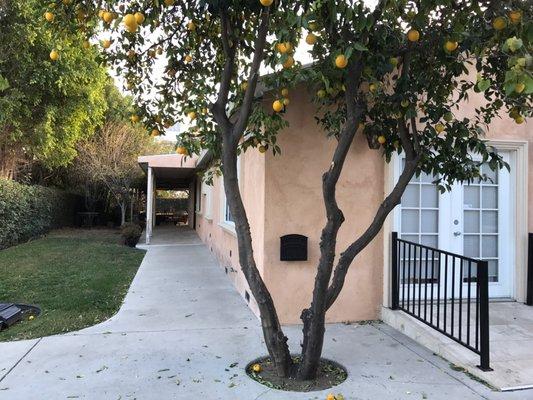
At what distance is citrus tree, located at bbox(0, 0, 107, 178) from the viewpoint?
36.1 feet

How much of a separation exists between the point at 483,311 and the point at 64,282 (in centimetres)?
685

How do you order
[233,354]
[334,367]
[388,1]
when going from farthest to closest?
[233,354] < [334,367] < [388,1]

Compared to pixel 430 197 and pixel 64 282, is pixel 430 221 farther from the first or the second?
pixel 64 282

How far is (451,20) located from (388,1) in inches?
35.9

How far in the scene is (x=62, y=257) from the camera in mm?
10977

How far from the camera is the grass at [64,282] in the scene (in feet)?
18.1

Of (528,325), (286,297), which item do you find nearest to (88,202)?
(286,297)

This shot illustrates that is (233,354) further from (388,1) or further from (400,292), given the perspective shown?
(388,1)

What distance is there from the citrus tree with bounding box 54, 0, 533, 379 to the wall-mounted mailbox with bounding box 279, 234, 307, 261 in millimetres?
1396

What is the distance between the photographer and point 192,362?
4215 millimetres

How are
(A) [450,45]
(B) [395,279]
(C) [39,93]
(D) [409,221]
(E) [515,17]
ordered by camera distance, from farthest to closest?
(C) [39,93] → (D) [409,221] → (B) [395,279] → (A) [450,45] → (E) [515,17]

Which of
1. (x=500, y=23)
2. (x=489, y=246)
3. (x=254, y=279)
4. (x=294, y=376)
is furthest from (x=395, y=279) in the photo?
(x=500, y=23)

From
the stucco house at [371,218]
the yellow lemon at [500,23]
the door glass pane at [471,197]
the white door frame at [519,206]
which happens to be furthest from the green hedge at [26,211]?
the yellow lemon at [500,23]

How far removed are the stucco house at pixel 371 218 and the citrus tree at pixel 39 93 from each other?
22.7ft
